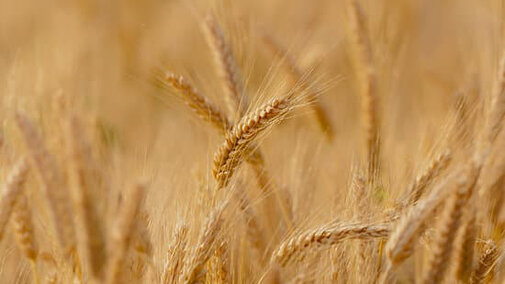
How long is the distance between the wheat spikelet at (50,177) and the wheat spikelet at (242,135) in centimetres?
45

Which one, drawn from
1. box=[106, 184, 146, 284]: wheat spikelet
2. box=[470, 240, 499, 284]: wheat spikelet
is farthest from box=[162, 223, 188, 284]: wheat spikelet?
box=[470, 240, 499, 284]: wheat spikelet

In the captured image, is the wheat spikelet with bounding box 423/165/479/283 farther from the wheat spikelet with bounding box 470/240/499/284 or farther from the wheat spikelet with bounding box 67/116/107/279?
the wheat spikelet with bounding box 67/116/107/279

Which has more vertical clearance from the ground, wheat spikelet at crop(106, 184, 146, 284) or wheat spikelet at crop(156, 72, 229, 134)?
wheat spikelet at crop(156, 72, 229, 134)

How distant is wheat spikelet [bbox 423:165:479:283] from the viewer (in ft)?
4.08

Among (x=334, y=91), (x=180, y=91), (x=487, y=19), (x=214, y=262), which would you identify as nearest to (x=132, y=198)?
(x=214, y=262)

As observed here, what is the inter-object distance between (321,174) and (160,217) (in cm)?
83

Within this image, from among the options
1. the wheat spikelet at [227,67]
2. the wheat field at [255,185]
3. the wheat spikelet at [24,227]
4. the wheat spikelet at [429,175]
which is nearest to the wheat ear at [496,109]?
the wheat field at [255,185]

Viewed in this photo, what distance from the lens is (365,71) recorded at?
2.37 m

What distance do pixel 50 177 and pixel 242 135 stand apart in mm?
511

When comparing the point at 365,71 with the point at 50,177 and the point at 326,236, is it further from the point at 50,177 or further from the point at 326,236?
the point at 50,177

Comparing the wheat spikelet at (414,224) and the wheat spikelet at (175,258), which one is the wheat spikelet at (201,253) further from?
the wheat spikelet at (414,224)

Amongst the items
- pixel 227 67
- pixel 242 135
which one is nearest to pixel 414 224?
pixel 242 135

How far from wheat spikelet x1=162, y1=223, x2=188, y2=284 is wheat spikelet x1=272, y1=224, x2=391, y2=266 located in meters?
0.23

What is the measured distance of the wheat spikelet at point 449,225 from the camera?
49.0 inches
